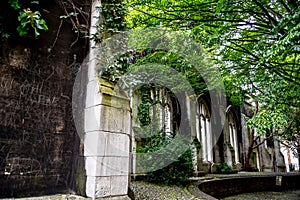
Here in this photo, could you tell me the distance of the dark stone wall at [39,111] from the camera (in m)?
2.80

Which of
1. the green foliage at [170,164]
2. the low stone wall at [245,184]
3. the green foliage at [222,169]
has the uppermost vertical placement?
the green foliage at [170,164]

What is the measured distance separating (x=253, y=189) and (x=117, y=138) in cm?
997

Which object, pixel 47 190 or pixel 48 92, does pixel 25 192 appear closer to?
pixel 47 190

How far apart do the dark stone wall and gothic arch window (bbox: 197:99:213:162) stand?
1149 cm

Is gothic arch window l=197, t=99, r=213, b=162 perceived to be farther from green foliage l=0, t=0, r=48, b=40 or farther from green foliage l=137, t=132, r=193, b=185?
green foliage l=0, t=0, r=48, b=40

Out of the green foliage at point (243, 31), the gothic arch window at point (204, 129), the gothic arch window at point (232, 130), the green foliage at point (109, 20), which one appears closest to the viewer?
the green foliage at point (109, 20)

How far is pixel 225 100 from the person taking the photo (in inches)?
666

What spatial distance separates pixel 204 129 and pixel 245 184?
16.4 feet

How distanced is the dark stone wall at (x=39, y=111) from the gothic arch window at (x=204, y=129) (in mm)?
11489

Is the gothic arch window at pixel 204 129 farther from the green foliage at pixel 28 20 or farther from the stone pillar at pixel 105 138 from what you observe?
the green foliage at pixel 28 20

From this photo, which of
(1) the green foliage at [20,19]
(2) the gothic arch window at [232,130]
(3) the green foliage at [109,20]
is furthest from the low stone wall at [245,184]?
(1) the green foliage at [20,19]

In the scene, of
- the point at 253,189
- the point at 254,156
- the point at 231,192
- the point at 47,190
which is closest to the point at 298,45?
the point at 47,190

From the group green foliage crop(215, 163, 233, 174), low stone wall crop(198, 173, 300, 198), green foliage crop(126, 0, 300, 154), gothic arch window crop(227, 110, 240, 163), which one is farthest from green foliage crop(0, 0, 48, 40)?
gothic arch window crop(227, 110, 240, 163)

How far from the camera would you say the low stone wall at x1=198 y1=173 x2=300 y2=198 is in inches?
320
